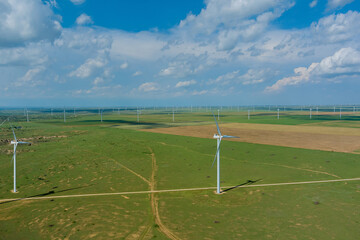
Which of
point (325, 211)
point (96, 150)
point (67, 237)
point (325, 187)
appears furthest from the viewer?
point (96, 150)

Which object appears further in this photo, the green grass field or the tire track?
the green grass field

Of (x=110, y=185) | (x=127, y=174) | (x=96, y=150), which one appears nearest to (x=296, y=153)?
(x=127, y=174)

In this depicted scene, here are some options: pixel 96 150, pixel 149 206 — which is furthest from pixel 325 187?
pixel 96 150

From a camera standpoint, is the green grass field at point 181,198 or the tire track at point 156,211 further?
the green grass field at point 181,198

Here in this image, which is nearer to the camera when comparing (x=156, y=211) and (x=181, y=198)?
(x=156, y=211)

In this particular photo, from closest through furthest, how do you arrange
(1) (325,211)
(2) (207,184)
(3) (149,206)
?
(1) (325,211), (3) (149,206), (2) (207,184)

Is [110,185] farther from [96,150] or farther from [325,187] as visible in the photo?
[325,187]

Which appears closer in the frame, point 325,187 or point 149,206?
point 149,206
